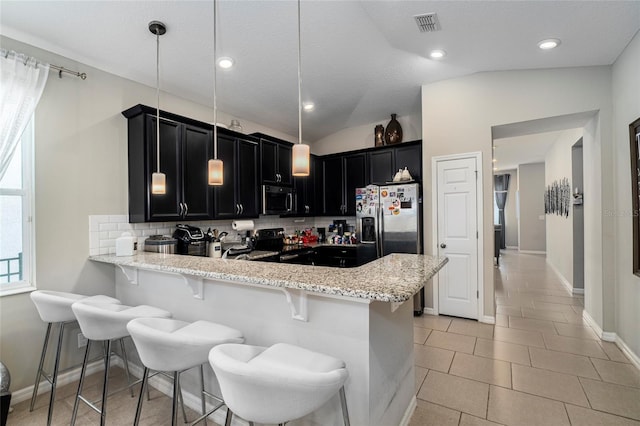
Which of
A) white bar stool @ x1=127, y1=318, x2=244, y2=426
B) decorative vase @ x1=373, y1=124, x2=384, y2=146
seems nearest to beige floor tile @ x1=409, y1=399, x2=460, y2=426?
white bar stool @ x1=127, y1=318, x2=244, y2=426

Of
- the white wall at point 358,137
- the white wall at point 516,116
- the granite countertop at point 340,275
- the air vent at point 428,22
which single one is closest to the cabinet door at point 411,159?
the white wall at point 516,116

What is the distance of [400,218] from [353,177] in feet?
4.11

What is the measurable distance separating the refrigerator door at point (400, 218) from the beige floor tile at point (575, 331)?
1.75 m

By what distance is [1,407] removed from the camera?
1.11 meters

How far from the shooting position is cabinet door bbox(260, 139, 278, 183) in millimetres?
4238

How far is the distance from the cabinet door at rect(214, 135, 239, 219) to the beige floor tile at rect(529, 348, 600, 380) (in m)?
3.49

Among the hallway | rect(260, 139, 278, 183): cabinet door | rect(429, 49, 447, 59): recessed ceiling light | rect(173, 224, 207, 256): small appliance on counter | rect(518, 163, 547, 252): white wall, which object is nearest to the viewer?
the hallway

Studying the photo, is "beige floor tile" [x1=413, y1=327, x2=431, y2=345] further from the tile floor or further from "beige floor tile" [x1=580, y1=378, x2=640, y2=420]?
"beige floor tile" [x1=580, y1=378, x2=640, y2=420]

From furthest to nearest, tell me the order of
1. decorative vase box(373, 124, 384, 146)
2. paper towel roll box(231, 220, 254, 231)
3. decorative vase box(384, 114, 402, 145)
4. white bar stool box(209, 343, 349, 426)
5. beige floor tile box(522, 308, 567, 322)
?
decorative vase box(373, 124, 384, 146) → decorative vase box(384, 114, 402, 145) → paper towel roll box(231, 220, 254, 231) → beige floor tile box(522, 308, 567, 322) → white bar stool box(209, 343, 349, 426)

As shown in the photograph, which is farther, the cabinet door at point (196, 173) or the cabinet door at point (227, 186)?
the cabinet door at point (227, 186)

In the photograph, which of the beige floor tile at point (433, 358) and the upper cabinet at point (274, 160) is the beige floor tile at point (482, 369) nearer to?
the beige floor tile at point (433, 358)

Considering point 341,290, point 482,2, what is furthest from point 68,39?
point 482,2

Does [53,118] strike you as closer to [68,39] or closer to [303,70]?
[68,39]

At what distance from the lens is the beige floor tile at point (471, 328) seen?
133 inches
